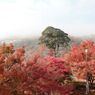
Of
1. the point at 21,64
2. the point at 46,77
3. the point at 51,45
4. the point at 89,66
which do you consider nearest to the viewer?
the point at 21,64

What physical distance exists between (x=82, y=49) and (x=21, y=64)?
31.6 m

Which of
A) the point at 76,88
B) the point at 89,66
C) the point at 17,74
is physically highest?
the point at 17,74

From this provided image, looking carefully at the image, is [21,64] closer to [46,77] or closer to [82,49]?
[46,77]

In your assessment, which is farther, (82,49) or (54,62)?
(82,49)

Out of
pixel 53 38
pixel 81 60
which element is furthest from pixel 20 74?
pixel 53 38

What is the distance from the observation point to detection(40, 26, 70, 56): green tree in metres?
90.1

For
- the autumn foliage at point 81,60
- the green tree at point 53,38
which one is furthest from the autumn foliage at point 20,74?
the green tree at point 53,38

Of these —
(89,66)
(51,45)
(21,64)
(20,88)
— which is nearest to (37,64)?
(21,64)

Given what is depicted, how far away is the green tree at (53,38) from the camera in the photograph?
90.1 m

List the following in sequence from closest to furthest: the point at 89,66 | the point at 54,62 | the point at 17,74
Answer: the point at 17,74
the point at 54,62
the point at 89,66

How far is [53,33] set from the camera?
9194cm

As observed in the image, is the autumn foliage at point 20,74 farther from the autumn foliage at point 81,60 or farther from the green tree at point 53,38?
the green tree at point 53,38

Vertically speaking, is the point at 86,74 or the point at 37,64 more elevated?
the point at 37,64

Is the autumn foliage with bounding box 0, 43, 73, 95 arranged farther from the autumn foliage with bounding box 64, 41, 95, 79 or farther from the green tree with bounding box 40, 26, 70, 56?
the green tree with bounding box 40, 26, 70, 56
